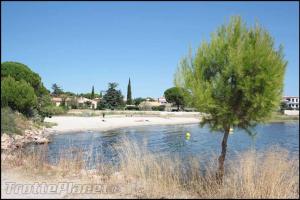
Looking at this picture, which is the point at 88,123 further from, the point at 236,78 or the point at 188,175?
the point at 236,78

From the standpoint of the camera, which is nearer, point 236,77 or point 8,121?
point 236,77

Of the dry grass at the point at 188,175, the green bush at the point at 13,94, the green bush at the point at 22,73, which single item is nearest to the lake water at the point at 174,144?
the dry grass at the point at 188,175

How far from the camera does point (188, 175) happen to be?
958 centimetres

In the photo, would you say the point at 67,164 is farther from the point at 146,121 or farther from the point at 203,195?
the point at 146,121

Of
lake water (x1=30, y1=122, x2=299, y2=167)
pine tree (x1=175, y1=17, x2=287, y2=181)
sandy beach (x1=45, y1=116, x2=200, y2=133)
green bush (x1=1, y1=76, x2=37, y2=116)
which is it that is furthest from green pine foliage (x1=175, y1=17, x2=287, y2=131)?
sandy beach (x1=45, y1=116, x2=200, y2=133)

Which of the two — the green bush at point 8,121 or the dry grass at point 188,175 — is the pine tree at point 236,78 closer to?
the dry grass at point 188,175

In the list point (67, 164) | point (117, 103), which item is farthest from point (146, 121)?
point (67, 164)

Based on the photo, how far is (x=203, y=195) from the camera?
800cm

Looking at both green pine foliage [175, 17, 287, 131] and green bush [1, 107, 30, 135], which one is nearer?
green pine foliage [175, 17, 287, 131]

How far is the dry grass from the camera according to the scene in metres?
7.82

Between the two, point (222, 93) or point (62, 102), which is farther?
point (62, 102)

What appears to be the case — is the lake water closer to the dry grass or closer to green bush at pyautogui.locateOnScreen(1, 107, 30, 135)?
the dry grass

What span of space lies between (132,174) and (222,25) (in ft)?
14.9

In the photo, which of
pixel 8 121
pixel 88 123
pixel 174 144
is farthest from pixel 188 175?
pixel 88 123
